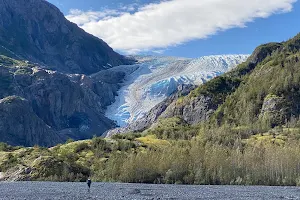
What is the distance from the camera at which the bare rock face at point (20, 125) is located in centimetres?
17412

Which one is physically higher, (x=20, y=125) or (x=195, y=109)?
(x=195, y=109)

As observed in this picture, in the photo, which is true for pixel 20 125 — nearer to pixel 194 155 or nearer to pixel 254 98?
pixel 254 98

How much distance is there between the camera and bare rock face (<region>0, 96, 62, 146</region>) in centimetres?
17412

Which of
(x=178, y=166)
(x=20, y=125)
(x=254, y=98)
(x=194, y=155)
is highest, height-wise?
(x=254, y=98)

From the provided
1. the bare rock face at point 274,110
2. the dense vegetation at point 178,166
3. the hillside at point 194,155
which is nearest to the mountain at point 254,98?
the bare rock face at point 274,110

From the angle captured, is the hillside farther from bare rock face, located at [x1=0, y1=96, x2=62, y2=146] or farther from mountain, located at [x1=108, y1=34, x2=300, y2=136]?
bare rock face, located at [x1=0, y1=96, x2=62, y2=146]

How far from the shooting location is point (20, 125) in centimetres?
17925

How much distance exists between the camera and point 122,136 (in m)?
99.0

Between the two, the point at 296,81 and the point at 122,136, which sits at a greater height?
Result: the point at 296,81

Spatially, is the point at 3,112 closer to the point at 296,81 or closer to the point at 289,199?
the point at 296,81

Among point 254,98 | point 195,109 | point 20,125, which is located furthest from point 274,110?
point 20,125

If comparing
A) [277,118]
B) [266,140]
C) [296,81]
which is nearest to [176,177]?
[266,140]

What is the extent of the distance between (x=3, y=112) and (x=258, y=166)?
131505 mm

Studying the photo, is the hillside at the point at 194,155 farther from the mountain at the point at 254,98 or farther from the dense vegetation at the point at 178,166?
the mountain at the point at 254,98
